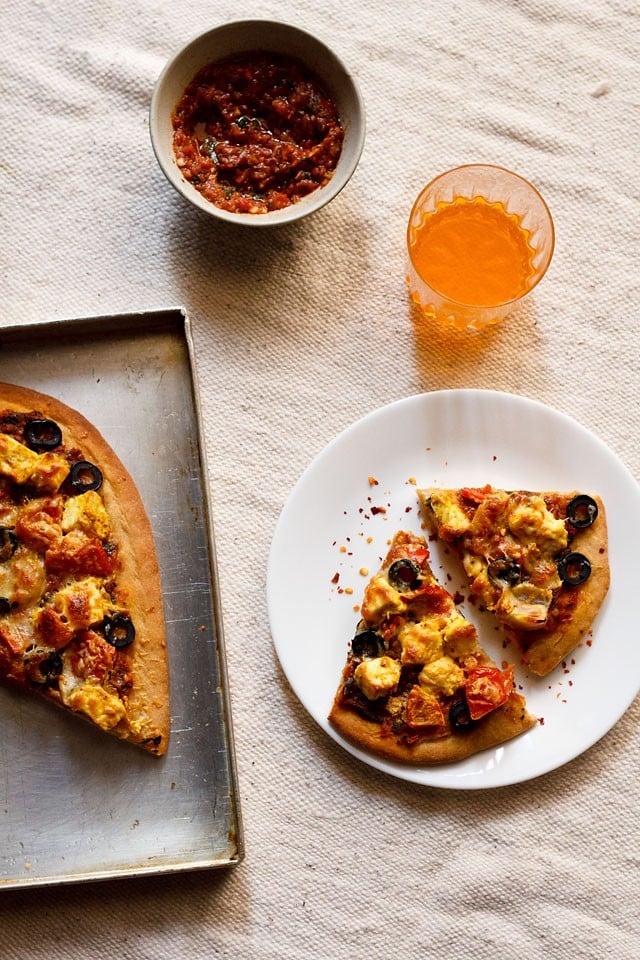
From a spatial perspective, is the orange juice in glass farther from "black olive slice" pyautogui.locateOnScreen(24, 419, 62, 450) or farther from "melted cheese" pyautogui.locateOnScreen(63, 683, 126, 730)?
"melted cheese" pyautogui.locateOnScreen(63, 683, 126, 730)

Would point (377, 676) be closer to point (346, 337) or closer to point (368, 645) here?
point (368, 645)

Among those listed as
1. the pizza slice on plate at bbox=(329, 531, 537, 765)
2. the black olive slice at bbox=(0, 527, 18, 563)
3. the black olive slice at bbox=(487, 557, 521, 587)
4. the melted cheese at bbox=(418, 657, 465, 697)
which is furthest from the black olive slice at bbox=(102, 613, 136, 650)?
the black olive slice at bbox=(487, 557, 521, 587)

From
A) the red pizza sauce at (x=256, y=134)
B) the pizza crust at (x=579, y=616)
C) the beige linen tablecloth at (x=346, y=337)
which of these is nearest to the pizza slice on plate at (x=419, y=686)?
the pizza crust at (x=579, y=616)

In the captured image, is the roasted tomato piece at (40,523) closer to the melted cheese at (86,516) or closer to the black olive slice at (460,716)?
the melted cheese at (86,516)

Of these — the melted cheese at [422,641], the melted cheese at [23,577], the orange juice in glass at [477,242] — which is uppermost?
the orange juice in glass at [477,242]

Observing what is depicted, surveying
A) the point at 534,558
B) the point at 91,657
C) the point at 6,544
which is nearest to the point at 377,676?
the point at 534,558
